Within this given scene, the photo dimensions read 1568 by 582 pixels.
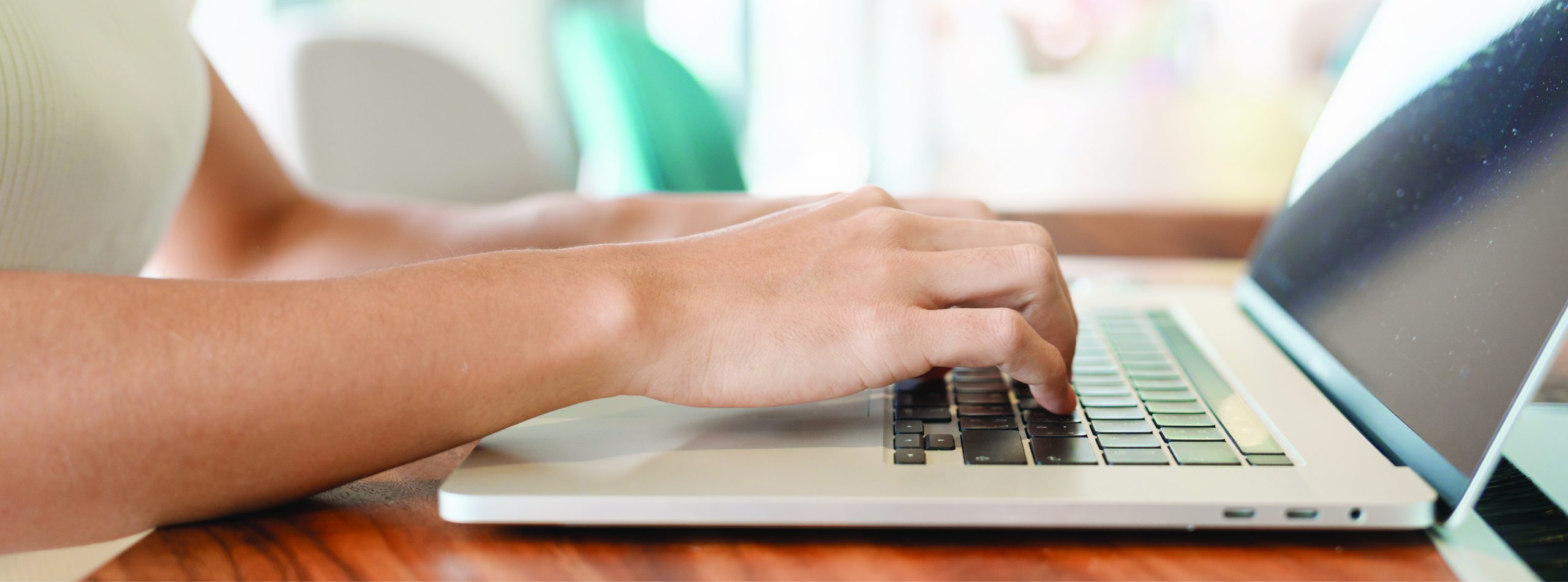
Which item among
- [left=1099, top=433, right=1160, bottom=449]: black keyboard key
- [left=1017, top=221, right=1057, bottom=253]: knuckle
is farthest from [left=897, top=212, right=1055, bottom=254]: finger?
[left=1099, top=433, right=1160, bottom=449]: black keyboard key

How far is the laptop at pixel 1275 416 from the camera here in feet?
1.06

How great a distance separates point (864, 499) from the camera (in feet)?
1.04

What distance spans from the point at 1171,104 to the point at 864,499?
2464 mm

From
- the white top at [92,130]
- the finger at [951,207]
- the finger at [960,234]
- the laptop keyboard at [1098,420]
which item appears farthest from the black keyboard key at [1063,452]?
the white top at [92,130]

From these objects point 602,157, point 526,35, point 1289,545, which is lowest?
point 1289,545

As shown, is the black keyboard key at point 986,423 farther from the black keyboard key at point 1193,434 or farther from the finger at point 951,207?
the finger at point 951,207

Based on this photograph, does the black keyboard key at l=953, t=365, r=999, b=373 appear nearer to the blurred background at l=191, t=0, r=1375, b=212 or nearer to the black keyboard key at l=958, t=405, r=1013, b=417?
the black keyboard key at l=958, t=405, r=1013, b=417

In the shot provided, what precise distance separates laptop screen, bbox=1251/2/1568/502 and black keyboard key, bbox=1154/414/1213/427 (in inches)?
2.9

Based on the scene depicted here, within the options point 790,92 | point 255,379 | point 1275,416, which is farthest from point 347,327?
point 790,92

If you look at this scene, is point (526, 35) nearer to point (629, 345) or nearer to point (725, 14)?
point (725, 14)

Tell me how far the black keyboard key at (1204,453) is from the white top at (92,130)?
1.58 feet

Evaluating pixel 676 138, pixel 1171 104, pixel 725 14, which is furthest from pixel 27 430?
pixel 725 14

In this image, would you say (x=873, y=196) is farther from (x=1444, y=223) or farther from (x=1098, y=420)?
(x=1444, y=223)

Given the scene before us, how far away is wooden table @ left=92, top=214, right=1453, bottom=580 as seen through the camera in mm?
311
